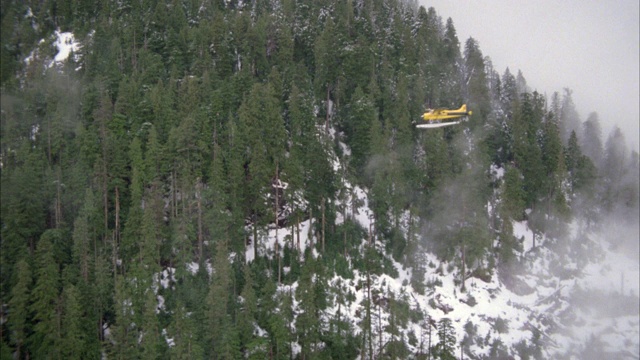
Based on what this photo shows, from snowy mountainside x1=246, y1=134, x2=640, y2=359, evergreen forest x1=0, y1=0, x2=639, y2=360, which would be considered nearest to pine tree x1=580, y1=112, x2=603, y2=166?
evergreen forest x1=0, y1=0, x2=639, y2=360

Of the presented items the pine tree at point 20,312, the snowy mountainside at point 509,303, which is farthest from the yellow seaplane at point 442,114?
the pine tree at point 20,312

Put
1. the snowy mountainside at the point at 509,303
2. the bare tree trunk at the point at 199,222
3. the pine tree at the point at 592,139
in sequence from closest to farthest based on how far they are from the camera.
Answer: the snowy mountainside at the point at 509,303
the bare tree trunk at the point at 199,222
the pine tree at the point at 592,139

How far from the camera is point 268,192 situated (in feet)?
167

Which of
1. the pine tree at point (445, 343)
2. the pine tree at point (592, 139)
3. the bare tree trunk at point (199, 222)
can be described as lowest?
the pine tree at point (445, 343)

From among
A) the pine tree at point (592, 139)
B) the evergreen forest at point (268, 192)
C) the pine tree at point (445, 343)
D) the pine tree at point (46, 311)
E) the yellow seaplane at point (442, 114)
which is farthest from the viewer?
the pine tree at point (592, 139)

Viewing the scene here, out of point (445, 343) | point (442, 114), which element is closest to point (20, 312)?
point (445, 343)

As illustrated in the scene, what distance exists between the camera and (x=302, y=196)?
5097cm

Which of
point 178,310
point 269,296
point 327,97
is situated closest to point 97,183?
point 178,310

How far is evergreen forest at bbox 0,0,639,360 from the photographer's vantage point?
140 feet

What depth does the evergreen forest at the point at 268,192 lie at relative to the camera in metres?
42.8

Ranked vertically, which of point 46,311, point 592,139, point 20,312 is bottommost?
point 46,311

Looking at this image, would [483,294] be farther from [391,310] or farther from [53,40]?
[53,40]

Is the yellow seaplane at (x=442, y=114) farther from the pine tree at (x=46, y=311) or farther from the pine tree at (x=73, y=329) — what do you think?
the pine tree at (x=46, y=311)

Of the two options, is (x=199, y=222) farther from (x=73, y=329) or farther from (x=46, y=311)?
(x=46, y=311)
